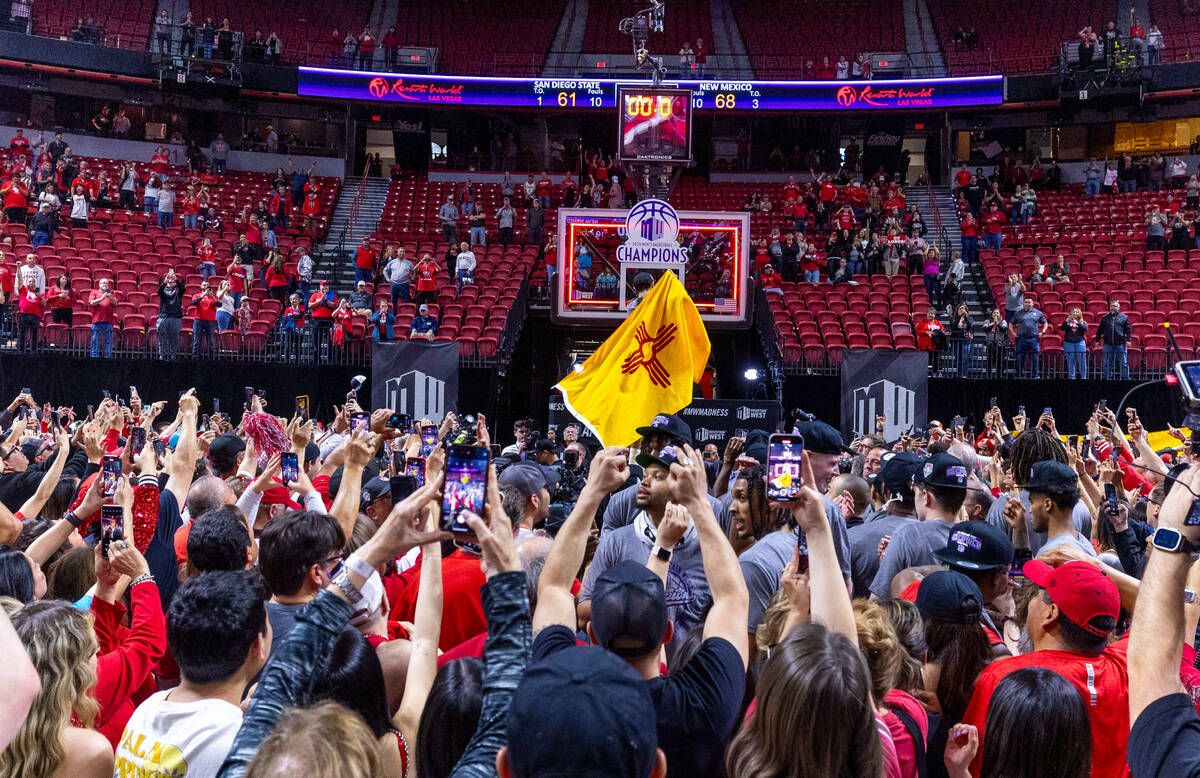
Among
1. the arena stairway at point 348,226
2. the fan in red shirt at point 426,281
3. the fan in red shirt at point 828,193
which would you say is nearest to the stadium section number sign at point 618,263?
the fan in red shirt at point 426,281

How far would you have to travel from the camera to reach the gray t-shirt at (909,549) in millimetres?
4566

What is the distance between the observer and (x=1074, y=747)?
2691mm

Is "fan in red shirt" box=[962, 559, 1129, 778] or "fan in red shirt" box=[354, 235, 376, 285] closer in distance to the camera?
"fan in red shirt" box=[962, 559, 1129, 778]

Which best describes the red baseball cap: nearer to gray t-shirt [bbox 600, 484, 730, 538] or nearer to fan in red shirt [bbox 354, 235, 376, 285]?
gray t-shirt [bbox 600, 484, 730, 538]

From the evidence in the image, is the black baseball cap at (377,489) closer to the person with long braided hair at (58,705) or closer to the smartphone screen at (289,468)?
the smartphone screen at (289,468)

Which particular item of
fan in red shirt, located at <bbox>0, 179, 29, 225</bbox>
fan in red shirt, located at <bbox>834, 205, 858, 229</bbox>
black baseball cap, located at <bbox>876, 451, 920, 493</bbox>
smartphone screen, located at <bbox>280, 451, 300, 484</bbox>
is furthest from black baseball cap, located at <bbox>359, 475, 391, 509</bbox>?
fan in red shirt, located at <bbox>0, 179, 29, 225</bbox>

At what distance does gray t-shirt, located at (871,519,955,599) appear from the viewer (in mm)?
4566

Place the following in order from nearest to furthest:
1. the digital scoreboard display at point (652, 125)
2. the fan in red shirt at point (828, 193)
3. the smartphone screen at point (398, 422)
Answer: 1. the smartphone screen at point (398, 422)
2. the digital scoreboard display at point (652, 125)
3. the fan in red shirt at point (828, 193)

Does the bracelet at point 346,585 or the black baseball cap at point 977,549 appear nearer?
the bracelet at point 346,585

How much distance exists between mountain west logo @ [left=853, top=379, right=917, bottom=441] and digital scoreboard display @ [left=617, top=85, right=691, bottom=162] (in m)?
6.14

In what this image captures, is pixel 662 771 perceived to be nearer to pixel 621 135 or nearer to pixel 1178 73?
pixel 621 135

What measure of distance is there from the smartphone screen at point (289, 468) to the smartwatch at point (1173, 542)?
378 centimetres

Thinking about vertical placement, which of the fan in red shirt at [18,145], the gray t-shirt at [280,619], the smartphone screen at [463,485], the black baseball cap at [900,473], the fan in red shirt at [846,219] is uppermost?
the fan in red shirt at [18,145]

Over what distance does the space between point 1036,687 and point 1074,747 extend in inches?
6.5
